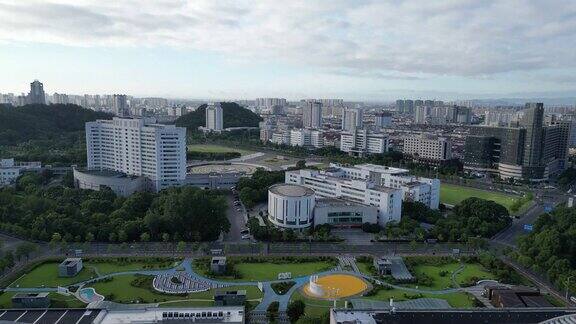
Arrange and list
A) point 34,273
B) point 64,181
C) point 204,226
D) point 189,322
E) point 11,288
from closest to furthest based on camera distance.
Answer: point 189,322 < point 11,288 < point 34,273 < point 204,226 < point 64,181

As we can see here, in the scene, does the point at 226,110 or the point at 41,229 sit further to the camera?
the point at 226,110

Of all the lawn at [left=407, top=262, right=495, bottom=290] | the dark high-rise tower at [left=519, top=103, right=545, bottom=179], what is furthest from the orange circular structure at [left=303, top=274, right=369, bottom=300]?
the dark high-rise tower at [left=519, top=103, right=545, bottom=179]

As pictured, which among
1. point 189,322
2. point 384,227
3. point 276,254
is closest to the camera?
point 189,322

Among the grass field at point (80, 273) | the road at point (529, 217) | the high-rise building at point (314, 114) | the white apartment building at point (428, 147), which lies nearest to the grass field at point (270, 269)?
the grass field at point (80, 273)

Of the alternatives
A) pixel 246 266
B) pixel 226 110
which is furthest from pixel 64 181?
pixel 226 110

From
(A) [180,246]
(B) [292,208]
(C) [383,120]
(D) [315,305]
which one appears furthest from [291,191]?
(C) [383,120]

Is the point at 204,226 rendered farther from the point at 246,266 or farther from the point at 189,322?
the point at 189,322

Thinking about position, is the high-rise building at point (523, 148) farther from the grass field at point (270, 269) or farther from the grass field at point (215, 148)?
the grass field at point (270, 269)
